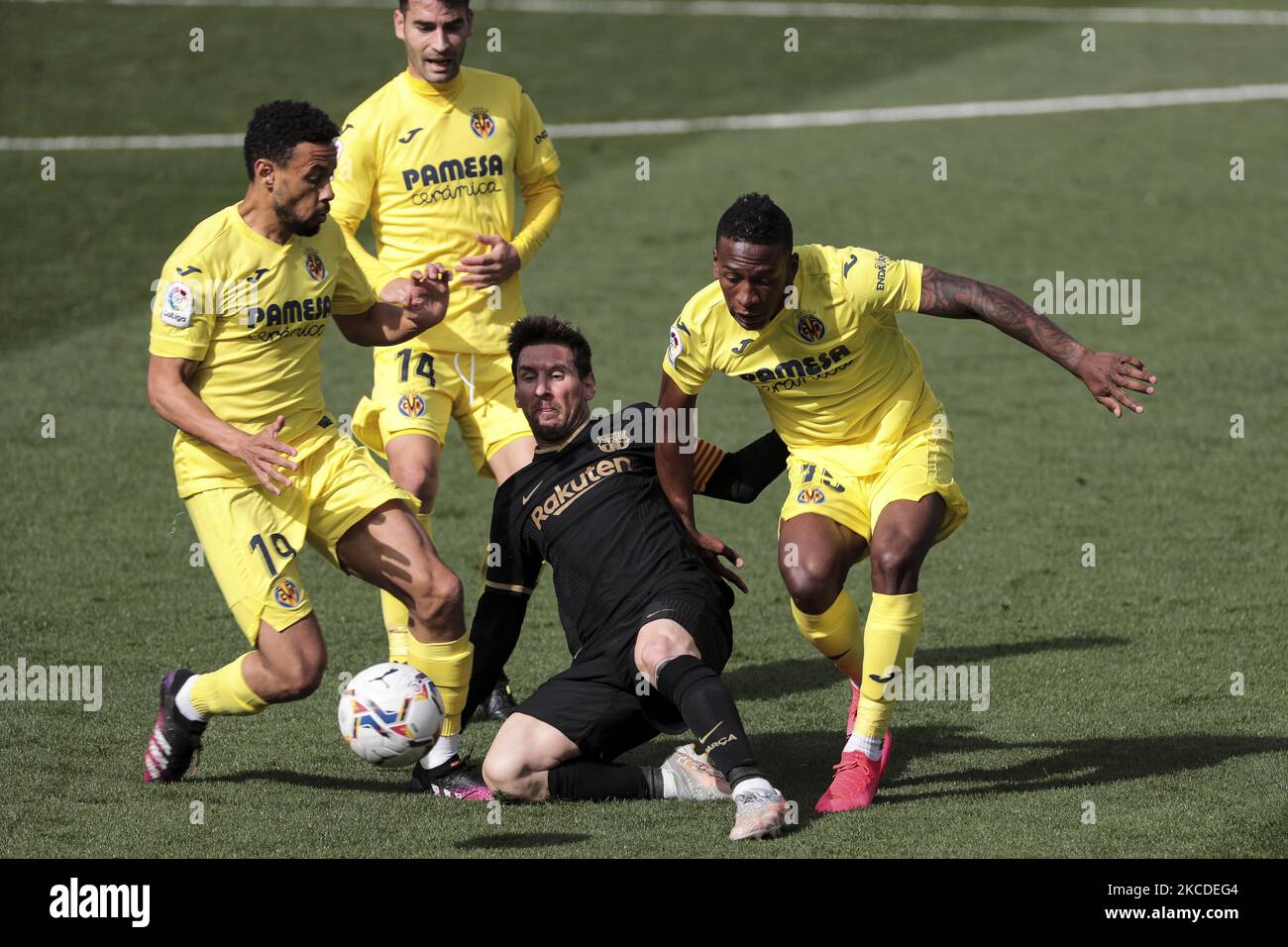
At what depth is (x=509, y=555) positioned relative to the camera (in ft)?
25.9

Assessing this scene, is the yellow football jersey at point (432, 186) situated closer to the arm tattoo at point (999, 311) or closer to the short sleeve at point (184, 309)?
the short sleeve at point (184, 309)

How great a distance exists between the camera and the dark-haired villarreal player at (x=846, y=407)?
7.27 meters

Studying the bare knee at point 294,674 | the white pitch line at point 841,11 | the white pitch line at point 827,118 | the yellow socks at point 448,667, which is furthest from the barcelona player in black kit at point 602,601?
the white pitch line at point 841,11

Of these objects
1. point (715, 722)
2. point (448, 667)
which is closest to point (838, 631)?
point (715, 722)

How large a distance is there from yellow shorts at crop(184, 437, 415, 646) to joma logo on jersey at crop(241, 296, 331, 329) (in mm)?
550

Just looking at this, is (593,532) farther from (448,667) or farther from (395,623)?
(395,623)

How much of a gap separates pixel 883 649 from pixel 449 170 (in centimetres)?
335

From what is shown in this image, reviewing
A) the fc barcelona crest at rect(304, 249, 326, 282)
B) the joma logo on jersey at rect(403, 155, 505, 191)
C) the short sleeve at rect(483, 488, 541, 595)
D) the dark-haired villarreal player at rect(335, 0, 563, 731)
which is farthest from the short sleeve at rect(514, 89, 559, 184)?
the short sleeve at rect(483, 488, 541, 595)

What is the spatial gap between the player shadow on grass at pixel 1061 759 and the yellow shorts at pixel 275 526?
8.15 feet

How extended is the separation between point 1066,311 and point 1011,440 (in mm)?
3487

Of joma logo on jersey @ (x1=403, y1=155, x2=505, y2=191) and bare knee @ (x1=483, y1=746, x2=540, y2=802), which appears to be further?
joma logo on jersey @ (x1=403, y1=155, x2=505, y2=191)

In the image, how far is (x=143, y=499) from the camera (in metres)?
11.9

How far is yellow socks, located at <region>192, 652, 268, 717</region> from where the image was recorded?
740 cm

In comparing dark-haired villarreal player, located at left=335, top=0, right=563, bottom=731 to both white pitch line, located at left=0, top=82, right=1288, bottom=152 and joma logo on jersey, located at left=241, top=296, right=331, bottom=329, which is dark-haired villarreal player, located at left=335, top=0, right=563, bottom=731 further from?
white pitch line, located at left=0, top=82, right=1288, bottom=152
